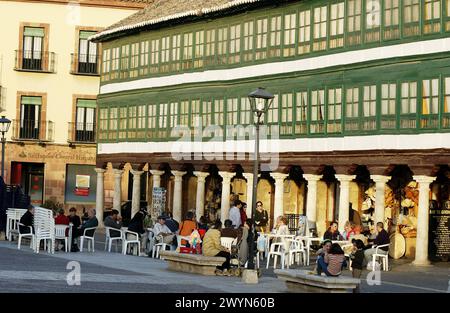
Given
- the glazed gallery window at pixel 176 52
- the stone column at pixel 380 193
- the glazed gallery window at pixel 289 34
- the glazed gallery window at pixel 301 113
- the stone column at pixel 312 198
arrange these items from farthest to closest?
the glazed gallery window at pixel 176 52, the glazed gallery window at pixel 289 34, the glazed gallery window at pixel 301 113, the stone column at pixel 312 198, the stone column at pixel 380 193

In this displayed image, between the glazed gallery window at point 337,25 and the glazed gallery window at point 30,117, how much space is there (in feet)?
91.1

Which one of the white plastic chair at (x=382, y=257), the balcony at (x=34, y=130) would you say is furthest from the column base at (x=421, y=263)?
the balcony at (x=34, y=130)

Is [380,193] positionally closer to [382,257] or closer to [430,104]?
[430,104]

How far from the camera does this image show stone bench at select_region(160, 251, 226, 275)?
95.7 feet

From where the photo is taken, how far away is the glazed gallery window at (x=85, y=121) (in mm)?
66688

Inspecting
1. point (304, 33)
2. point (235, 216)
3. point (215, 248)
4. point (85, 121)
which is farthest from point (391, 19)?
point (85, 121)

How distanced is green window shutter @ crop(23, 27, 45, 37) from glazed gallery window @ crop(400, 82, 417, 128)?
106 feet

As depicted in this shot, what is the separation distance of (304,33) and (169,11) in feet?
35.5

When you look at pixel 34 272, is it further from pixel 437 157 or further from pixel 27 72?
pixel 27 72

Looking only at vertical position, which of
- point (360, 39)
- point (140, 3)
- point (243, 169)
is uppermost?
point (140, 3)

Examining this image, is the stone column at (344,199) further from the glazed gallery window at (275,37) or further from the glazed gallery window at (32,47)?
the glazed gallery window at (32,47)
